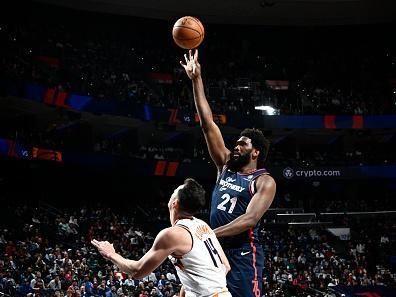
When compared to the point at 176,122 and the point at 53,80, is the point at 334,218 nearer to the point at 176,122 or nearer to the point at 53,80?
the point at 176,122

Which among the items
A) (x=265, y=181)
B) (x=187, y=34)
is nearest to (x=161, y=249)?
(x=265, y=181)

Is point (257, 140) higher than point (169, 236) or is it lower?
higher

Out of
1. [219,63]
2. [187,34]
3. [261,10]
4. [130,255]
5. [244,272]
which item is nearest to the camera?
[244,272]

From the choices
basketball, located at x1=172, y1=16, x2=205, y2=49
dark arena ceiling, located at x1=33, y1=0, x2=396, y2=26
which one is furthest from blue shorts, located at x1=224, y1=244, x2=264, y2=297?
dark arena ceiling, located at x1=33, y1=0, x2=396, y2=26

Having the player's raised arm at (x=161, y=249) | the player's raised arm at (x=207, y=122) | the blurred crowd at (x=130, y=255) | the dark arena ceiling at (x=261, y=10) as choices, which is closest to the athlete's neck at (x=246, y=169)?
the player's raised arm at (x=207, y=122)

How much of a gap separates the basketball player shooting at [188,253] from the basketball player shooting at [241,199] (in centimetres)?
42

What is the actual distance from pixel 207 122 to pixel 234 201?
769mm

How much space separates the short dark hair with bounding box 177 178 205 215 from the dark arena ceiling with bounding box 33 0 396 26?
1204 inches

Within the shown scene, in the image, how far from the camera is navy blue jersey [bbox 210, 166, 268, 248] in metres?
5.53

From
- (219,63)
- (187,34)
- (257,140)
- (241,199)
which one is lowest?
(241,199)

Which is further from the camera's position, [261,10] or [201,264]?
[261,10]

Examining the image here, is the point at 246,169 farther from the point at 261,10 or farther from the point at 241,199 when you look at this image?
the point at 261,10

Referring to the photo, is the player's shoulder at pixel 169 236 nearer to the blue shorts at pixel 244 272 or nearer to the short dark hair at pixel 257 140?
the blue shorts at pixel 244 272

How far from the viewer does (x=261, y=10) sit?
36.1 m
